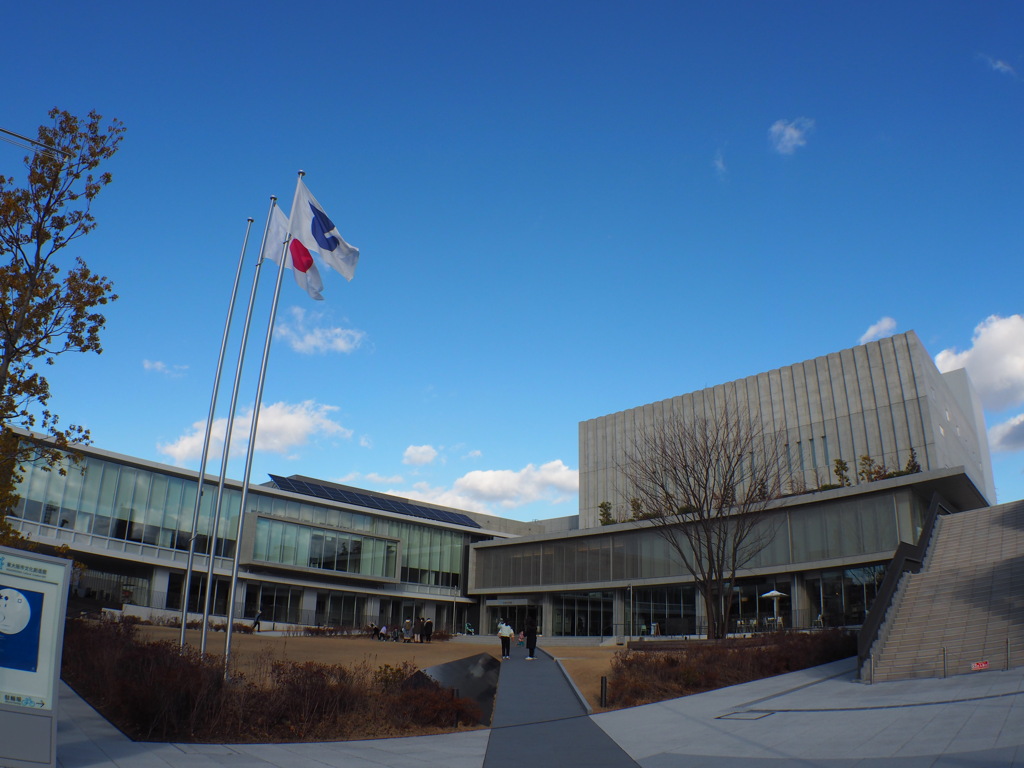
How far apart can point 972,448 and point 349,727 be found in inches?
2843

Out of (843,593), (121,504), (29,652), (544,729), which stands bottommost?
(544,729)

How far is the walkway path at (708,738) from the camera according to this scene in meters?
9.38

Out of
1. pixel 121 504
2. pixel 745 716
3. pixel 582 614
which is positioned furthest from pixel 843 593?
pixel 121 504

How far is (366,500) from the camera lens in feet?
202

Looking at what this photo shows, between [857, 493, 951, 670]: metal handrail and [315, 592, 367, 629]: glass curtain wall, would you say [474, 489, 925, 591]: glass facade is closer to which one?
[857, 493, 951, 670]: metal handrail

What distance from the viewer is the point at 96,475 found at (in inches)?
1731

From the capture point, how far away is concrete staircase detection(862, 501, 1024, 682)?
1648 centimetres

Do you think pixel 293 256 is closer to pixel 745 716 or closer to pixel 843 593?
pixel 745 716

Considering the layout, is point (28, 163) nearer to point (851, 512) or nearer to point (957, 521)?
point (957, 521)

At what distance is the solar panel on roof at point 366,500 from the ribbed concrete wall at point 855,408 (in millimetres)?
15853

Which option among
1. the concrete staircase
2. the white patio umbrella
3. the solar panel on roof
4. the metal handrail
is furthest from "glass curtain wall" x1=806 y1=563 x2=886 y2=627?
the solar panel on roof

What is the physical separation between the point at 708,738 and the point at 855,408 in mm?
51607

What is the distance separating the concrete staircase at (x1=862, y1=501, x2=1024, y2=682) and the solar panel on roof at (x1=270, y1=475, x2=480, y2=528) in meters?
A: 42.6

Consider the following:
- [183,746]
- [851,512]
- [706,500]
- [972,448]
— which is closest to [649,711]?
[183,746]
